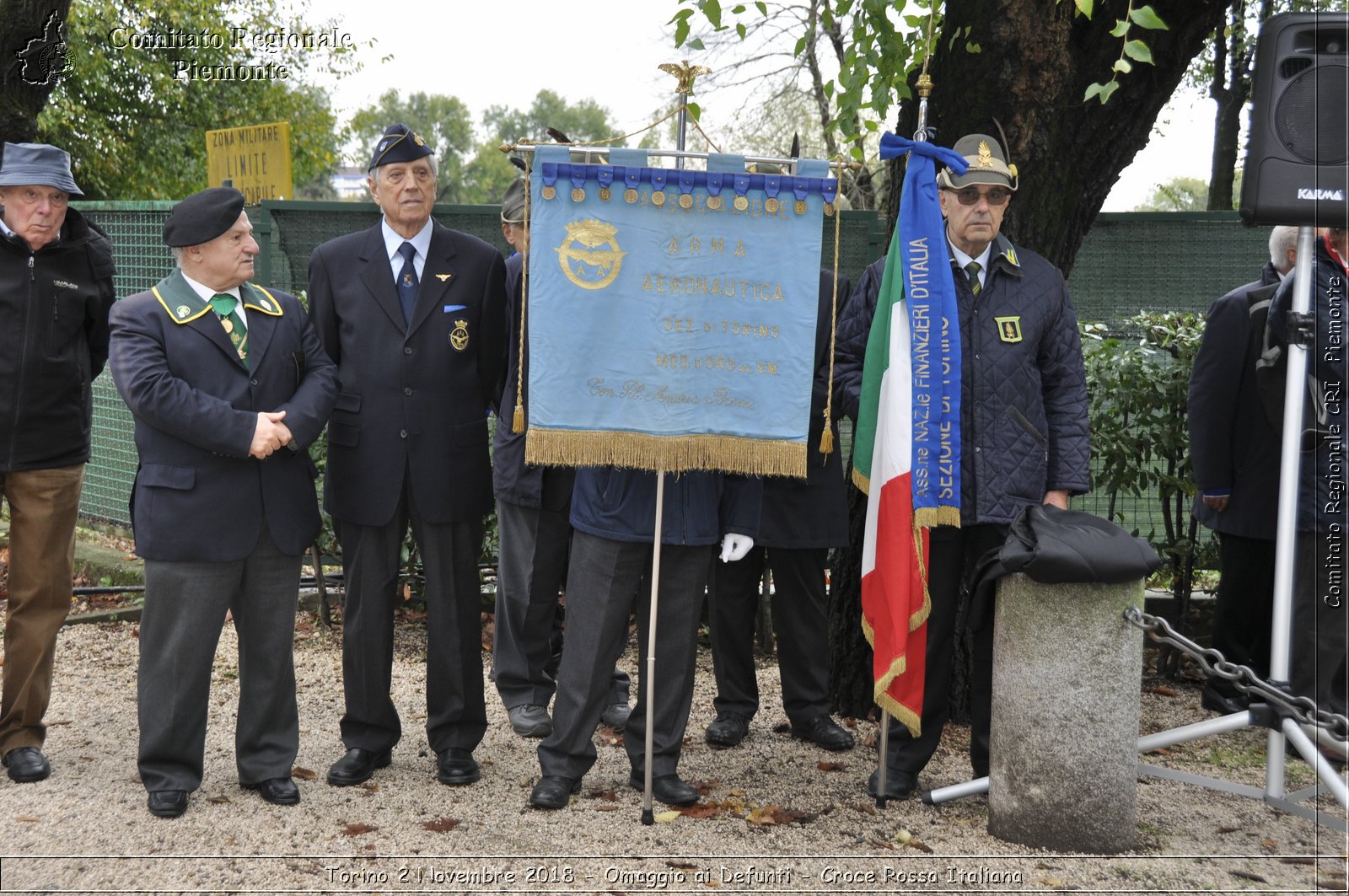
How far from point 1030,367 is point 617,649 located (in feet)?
6.04

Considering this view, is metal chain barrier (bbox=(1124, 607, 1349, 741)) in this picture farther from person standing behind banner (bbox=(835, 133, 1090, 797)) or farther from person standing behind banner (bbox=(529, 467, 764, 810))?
person standing behind banner (bbox=(529, 467, 764, 810))

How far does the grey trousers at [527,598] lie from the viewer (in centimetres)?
559

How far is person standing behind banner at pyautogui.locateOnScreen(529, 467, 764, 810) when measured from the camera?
4.47 metres

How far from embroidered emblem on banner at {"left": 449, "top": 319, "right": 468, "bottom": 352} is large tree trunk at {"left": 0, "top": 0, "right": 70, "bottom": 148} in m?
3.18

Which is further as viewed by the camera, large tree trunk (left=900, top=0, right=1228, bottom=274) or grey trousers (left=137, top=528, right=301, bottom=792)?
large tree trunk (left=900, top=0, right=1228, bottom=274)

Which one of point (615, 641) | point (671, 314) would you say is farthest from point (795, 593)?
point (671, 314)

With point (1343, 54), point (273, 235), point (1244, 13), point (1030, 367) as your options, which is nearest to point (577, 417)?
point (1030, 367)

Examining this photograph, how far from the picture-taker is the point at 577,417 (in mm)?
4254

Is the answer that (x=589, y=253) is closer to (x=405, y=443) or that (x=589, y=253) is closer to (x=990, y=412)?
(x=405, y=443)

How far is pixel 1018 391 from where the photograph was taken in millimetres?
4543

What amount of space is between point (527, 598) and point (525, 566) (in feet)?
0.49

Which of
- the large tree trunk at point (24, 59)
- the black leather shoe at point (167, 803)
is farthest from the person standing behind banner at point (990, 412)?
the large tree trunk at point (24, 59)

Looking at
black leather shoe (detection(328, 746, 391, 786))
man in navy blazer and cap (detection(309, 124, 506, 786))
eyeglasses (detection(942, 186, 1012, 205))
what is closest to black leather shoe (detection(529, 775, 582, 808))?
man in navy blazer and cap (detection(309, 124, 506, 786))

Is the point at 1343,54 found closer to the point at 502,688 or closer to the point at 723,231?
the point at 723,231
